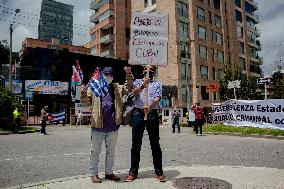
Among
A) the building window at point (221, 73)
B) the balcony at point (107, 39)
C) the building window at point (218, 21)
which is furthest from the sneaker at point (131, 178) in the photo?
the building window at point (218, 21)

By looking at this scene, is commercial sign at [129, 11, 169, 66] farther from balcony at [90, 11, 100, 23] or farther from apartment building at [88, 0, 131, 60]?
balcony at [90, 11, 100, 23]

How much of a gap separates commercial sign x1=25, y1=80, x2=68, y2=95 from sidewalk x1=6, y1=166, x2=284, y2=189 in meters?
34.5

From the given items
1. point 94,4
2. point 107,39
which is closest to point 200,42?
point 107,39

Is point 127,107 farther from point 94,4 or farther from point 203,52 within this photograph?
point 94,4

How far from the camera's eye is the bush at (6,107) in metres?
25.5

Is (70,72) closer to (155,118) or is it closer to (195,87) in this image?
(195,87)

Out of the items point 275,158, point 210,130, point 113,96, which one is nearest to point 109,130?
point 113,96

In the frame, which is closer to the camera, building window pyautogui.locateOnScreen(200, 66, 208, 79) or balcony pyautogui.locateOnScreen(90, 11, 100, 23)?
building window pyautogui.locateOnScreen(200, 66, 208, 79)

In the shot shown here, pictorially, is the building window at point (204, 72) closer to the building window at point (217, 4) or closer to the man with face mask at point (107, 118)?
the building window at point (217, 4)

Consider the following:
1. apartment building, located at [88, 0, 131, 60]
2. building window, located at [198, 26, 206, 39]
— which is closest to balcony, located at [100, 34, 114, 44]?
apartment building, located at [88, 0, 131, 60]

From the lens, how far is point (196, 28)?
51500mm

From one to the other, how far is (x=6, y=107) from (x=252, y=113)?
57.5 feet

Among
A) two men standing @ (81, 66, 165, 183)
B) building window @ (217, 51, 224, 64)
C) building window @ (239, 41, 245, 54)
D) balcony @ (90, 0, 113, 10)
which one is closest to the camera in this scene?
two men standing @ (81, 66, 165, 183)

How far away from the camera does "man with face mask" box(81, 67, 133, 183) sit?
→ 5.72 meters
